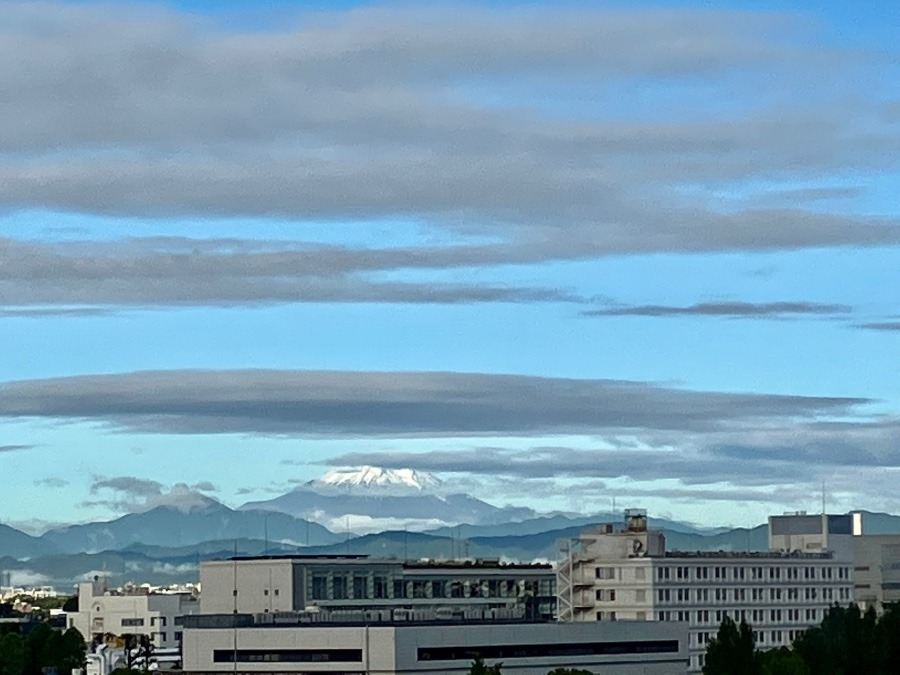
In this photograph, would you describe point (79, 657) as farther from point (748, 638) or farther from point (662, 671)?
point (748, 638)

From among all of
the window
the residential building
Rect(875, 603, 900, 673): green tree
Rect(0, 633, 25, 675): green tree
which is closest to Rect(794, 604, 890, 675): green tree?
Rect(875, 603, 900, 673): green tree

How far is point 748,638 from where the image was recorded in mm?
149750

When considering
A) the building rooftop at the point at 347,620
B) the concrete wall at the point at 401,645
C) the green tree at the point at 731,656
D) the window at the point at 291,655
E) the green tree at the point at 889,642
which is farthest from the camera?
the building rooftop at the point at 347,620

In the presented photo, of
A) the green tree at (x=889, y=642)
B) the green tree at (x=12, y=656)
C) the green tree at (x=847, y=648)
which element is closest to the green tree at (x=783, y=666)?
the green tree at (x=847, y=648)

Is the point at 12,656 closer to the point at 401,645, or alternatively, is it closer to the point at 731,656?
the point at 401,645

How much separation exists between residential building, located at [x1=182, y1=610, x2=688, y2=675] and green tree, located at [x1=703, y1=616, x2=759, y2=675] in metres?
29.9

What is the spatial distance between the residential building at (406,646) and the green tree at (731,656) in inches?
1177

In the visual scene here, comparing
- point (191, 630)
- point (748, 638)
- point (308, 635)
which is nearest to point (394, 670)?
point (308, 635)

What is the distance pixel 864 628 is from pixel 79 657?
2870 inches

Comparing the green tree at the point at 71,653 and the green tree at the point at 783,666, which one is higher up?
the green tree at the point at 71,653

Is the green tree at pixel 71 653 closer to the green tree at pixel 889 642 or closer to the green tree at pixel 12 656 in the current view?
the green tree at pixel 12 656

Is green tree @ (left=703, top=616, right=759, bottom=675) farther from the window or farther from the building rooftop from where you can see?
the window

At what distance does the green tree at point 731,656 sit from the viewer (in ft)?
486

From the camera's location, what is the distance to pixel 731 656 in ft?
486
